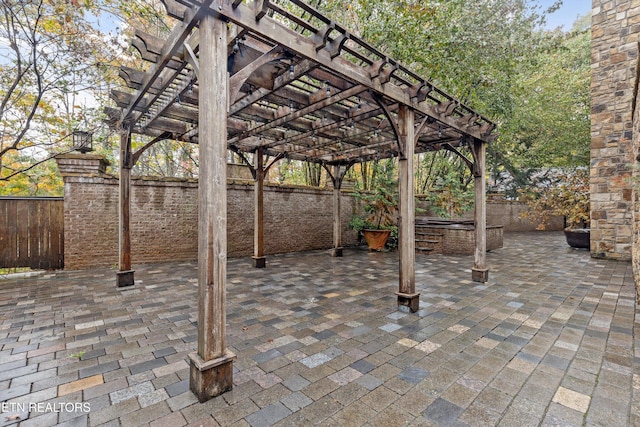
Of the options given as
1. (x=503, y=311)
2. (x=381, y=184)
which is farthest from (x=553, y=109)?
(x=503, y=311)

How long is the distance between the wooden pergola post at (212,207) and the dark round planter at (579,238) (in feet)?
33.5

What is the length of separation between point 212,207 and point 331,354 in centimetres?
149

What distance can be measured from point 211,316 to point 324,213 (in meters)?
6.86

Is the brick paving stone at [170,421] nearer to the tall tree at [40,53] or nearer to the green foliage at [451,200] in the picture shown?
Result: the tall tree at [40,53]

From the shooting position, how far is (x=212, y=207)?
1824mm

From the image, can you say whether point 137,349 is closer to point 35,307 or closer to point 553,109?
point 35,307

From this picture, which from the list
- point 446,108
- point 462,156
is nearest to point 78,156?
point 446,108

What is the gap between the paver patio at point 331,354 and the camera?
5.46ft

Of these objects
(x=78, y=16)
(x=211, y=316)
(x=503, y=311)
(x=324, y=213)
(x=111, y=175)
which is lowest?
(x=503, y=311)

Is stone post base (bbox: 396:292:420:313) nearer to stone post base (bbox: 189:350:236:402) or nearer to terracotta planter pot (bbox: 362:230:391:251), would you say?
stone post base (bbox: 189:350:236:402)

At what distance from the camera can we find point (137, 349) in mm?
2410

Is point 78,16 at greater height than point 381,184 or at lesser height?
greater

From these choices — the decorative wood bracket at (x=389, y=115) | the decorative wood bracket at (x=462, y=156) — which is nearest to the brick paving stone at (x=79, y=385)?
the decorative wood bracket at (x=389, y=115)

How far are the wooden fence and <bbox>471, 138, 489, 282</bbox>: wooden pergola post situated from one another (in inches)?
288
